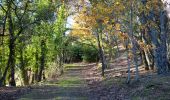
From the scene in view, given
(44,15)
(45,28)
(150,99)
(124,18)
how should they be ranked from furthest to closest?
(45,28) < (44,15) < (124,18) < (150,99)

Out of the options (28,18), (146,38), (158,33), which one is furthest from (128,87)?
(28,18)

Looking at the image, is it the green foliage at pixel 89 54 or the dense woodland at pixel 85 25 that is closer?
the dense woodland at pixel 85 25

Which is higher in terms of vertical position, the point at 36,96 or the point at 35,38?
the point at 35,38

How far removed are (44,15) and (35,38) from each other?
8765 millimetres

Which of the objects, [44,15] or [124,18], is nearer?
[124,18]

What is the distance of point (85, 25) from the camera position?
130 ft

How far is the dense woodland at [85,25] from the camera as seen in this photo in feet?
86.4

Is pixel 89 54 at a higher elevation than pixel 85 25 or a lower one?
lower

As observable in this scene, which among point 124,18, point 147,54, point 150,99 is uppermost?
point 124,18

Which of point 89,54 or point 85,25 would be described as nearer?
point 85,25

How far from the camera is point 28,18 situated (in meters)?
33.5

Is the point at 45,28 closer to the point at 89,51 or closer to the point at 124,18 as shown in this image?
the point at 124,18

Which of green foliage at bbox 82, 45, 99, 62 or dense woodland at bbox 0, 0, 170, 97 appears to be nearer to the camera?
dense woodland at bbox 0, 0, 170, 97

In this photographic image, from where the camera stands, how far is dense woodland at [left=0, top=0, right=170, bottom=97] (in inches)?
1037
